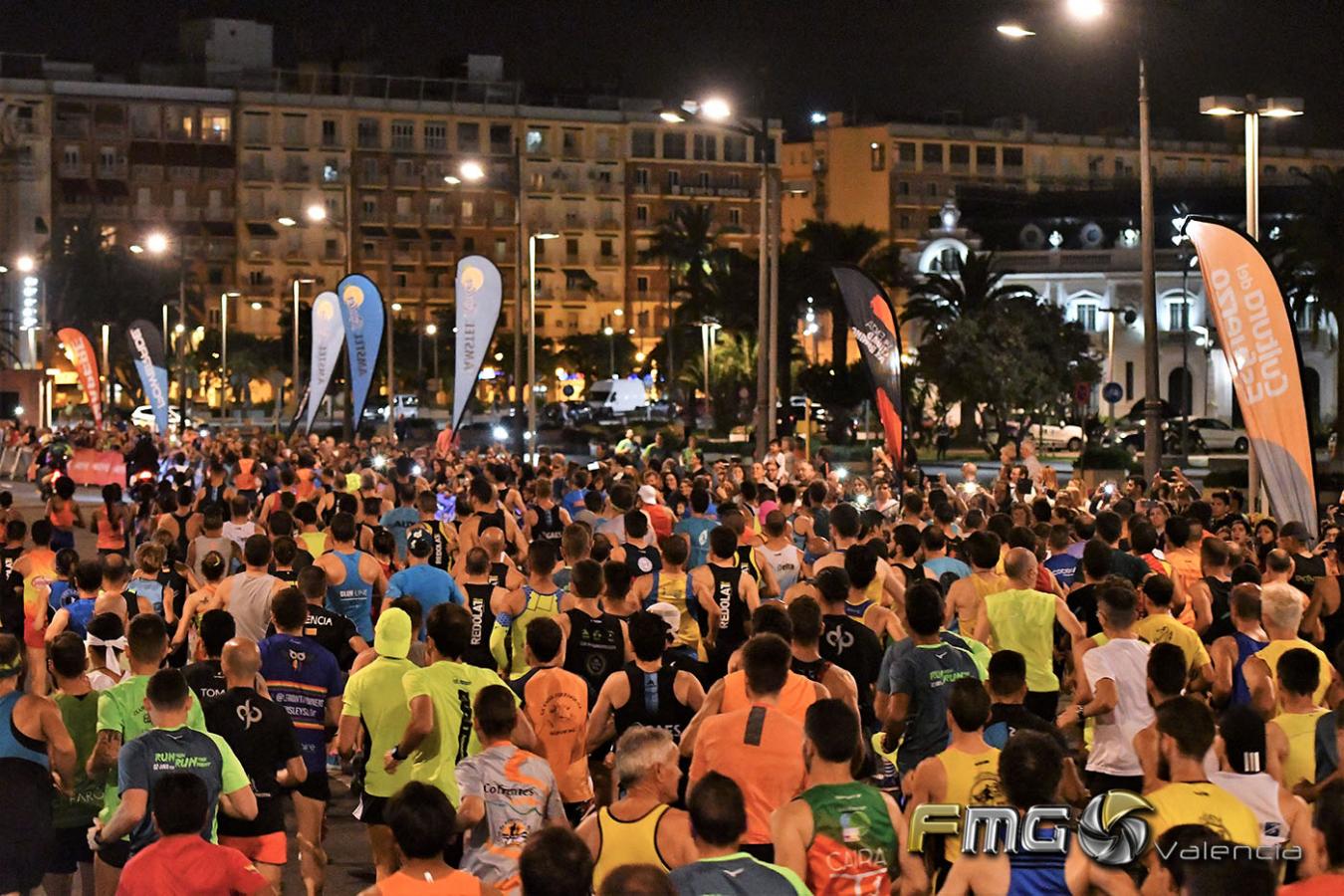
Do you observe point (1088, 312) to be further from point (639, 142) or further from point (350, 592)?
point (350, 592)

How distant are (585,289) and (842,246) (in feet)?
189

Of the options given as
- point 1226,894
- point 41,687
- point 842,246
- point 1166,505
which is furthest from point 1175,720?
point 842,246

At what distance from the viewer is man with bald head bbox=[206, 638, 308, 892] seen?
25.0 ft

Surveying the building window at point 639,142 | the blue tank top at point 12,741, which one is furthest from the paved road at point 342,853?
the building window at point 639,142

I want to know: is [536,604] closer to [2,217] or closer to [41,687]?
[41,687]

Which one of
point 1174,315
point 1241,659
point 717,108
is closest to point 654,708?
point 1241,659

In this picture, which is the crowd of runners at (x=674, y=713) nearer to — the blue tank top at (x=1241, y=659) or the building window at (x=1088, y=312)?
the blue tank top at (x=1241, y=659)

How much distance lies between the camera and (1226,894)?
4312 millimetres

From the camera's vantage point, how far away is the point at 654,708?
7867 mm

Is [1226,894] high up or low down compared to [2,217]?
down

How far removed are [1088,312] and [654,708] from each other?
279 ft

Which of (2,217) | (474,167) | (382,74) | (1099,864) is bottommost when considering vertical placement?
(1099,864)

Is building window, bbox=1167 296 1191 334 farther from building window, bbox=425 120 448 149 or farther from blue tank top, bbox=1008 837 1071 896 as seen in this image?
blue tank top, bbox=1008 837 1071 896

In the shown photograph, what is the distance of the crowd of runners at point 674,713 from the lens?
562 centimetres
